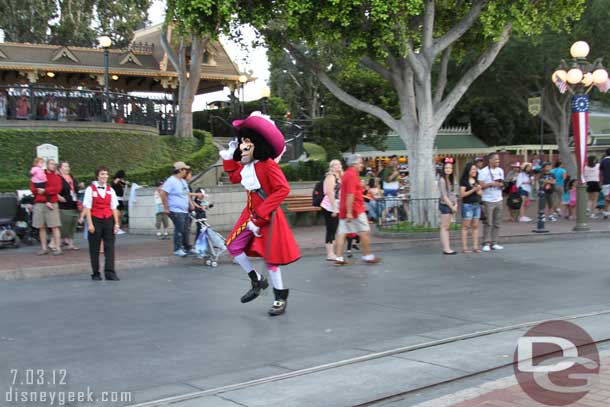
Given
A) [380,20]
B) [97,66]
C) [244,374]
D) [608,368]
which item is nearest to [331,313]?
[244,374]

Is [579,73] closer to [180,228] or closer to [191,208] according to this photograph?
[191,208]

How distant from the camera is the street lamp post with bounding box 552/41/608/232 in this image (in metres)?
17.0

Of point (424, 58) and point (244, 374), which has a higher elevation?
point (424, 58)

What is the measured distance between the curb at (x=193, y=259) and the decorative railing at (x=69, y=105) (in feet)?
31.8

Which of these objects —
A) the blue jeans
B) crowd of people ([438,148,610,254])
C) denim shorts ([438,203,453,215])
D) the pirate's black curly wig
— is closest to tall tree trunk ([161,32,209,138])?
crowd of people ([438,148,610,254])

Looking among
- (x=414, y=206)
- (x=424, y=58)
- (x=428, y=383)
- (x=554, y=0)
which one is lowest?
(x=428, y=383)

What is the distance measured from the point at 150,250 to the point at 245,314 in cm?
582

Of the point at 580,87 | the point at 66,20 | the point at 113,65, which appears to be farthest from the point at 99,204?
the point at 66,20

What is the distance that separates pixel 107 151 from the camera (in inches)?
819

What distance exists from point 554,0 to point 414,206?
581 cm

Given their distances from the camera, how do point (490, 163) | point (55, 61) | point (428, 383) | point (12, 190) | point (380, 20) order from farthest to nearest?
point (55, 61), point (12, 190), point (380, 20), point (490, 163), point (428, 383)

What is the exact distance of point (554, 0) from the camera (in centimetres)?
1661

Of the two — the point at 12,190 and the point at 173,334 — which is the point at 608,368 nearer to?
the point at 173,334

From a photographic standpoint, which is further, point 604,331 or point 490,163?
point 490,163
